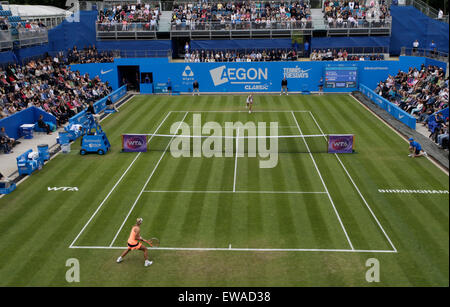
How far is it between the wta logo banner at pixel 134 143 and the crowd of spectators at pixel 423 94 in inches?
729

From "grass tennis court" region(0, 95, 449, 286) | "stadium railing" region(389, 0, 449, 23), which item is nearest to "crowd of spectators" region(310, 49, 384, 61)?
"stadium railing" region(389, 0, 449, 23)

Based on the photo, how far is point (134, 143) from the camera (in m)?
29.6

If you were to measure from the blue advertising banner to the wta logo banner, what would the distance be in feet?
62.8

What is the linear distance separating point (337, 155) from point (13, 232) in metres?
18.3

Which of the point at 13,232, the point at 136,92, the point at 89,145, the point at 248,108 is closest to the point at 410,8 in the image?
the point at 248,108

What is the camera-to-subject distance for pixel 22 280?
50.7ft

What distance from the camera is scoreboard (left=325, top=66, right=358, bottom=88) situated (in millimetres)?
48781

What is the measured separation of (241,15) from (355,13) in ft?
46.5

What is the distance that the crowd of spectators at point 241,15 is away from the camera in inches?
2244

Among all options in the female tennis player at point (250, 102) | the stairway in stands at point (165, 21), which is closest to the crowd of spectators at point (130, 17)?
the stairway in stands at point (165, 21)

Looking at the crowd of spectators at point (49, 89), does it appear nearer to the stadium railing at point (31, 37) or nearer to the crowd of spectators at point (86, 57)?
the stadium railing at point (31, 37)

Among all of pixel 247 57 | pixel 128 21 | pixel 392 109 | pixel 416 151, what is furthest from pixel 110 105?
pixel 416 151

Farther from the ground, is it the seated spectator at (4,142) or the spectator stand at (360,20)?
the spectator stand at (360,20)

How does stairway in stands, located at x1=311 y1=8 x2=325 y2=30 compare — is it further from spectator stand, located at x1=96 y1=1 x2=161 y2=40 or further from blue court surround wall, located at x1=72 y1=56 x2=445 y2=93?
spectator stand, located at x1=96 y1=1 x2=161 y2=40
